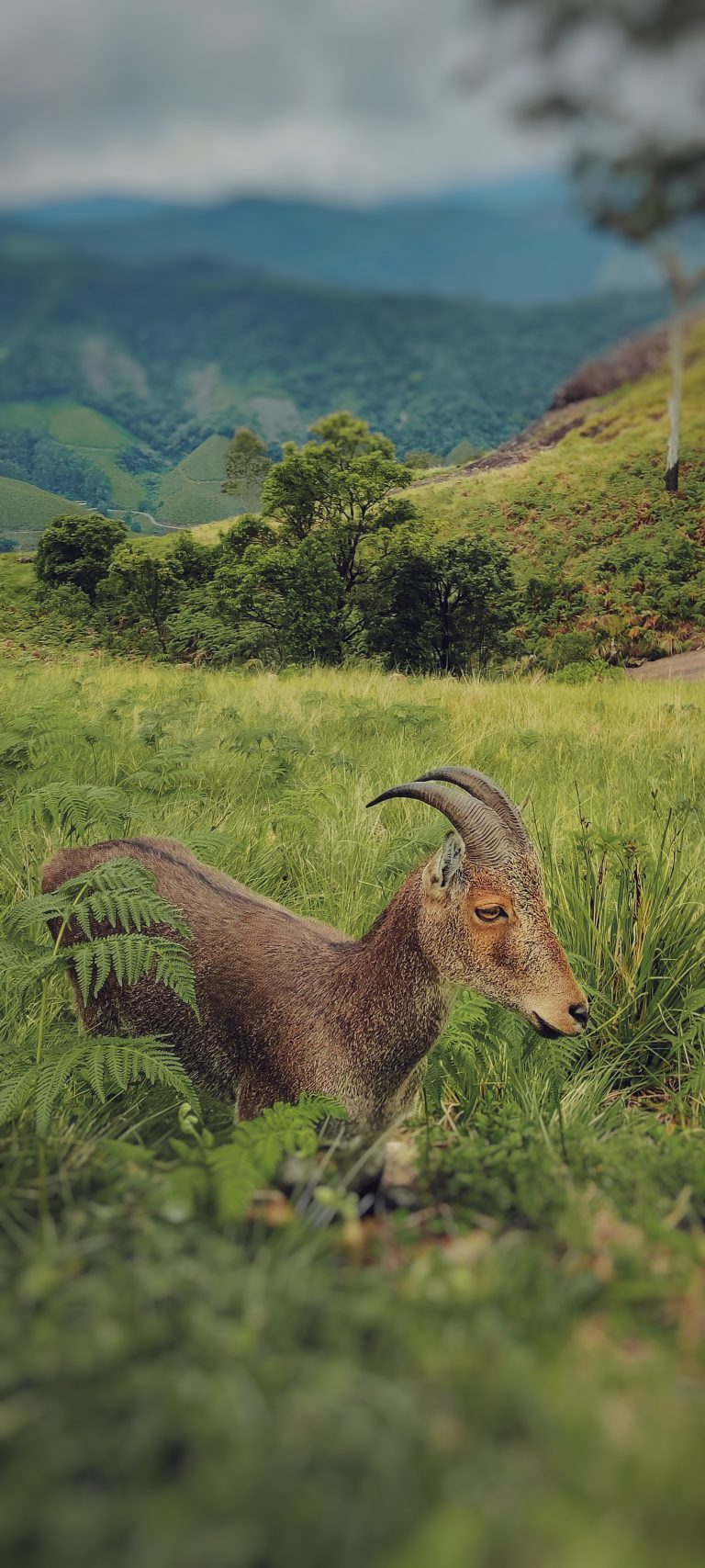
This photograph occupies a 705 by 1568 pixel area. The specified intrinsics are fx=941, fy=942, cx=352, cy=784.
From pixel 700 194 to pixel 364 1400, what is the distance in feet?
15.6

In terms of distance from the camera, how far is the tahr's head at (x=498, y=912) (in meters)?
2.69

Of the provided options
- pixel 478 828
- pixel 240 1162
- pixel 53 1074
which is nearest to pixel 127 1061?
pixel 53 1074

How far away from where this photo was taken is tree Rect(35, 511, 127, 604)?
50.2 feet

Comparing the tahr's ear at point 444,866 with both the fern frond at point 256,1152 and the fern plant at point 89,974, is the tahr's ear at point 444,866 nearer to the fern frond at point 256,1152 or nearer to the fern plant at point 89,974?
the fern plant at point 89,974

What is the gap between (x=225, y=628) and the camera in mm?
15125

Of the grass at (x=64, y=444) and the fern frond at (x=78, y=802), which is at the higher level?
the grass at (x=64, y=444)

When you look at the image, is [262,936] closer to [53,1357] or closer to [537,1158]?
[537,1158]

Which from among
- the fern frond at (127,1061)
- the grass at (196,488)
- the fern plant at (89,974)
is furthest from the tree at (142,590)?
the fern frond at (127,1061)

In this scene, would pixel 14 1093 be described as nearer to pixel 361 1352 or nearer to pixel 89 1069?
pixel 89 1069

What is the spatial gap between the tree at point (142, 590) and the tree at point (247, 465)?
67.4 inches

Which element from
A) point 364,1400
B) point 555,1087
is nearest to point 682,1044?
point 555,1087

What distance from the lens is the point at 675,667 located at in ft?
47.0

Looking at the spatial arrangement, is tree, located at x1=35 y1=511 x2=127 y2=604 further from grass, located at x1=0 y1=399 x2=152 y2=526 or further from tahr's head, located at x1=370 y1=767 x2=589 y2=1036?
tahr's head, located at x1=370 y1=767 x2=589 y2=1036

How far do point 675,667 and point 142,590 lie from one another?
27.9ft
